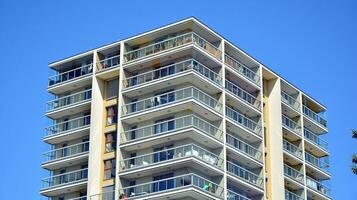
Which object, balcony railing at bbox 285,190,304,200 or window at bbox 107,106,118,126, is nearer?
window at bbox 107,106,118,126

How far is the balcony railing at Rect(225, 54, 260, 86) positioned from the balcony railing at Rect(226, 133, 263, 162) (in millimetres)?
7524

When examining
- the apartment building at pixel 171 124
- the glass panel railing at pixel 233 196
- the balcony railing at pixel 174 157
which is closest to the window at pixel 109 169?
the apartment building at pixel 171 124

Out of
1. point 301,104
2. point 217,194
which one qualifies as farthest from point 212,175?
point 301,104

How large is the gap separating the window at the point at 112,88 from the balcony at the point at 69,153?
19.0 feet

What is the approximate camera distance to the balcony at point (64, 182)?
84562 millimetres

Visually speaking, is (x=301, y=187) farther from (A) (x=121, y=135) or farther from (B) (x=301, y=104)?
(A) (x=121, y=135)

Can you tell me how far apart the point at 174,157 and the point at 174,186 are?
294 centimetres

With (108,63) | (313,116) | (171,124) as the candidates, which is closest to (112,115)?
(108,63)

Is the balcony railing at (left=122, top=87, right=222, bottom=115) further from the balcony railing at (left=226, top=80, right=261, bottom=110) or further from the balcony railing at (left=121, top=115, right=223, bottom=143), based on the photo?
the balcony railing at (left=226, top=80, right=261, bottom=110)

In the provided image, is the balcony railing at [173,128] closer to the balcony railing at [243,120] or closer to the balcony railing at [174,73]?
the balcony railing at [243,120]

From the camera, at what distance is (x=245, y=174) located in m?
85.1

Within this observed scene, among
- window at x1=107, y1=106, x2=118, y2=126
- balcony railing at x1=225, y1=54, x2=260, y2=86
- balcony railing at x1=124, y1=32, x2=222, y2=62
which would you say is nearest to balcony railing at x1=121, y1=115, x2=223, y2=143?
window at x1=107, y1=106, x2=118, y2=126

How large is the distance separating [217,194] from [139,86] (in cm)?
1377

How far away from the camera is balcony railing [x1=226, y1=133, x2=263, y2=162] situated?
8435 centimetres
